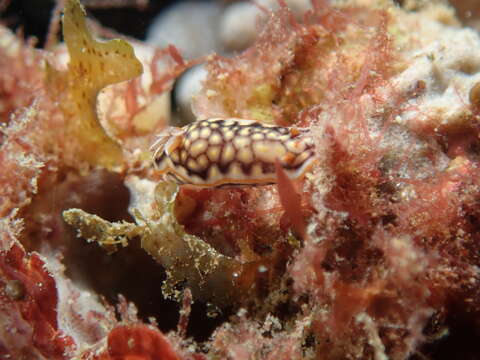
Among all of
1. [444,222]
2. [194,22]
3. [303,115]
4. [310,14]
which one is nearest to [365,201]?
[444,222]

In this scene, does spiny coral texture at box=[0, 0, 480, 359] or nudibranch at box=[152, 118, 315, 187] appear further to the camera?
nudibranch at box=[152, 118, 315, 187]

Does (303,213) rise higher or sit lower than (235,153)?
lower

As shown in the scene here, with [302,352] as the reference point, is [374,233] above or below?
above

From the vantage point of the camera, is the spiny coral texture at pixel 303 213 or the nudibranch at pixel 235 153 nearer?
the spiny coral texture at pixel 303 213

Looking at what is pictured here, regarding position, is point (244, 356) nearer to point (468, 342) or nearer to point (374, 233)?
point (374, 233)
